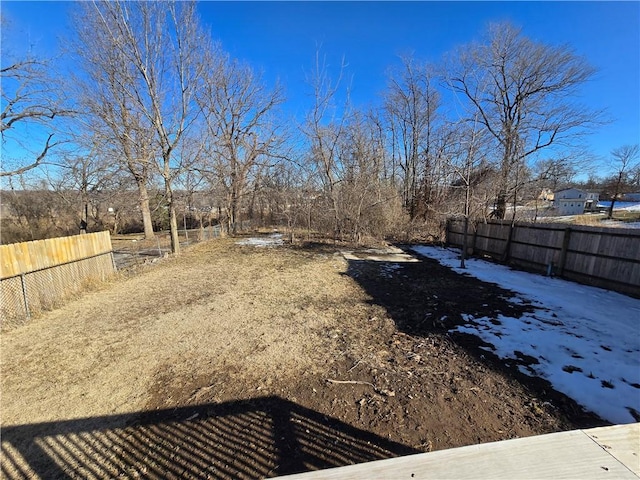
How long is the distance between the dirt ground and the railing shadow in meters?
0.01

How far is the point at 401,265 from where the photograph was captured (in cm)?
929

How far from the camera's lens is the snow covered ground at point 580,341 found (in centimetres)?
281

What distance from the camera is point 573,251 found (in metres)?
6.91

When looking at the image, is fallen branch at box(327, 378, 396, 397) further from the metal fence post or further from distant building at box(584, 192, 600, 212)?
distant building at box(584, 192, 600, 212)

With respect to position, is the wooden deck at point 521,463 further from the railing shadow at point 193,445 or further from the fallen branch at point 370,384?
the fallen branch at point 370,384

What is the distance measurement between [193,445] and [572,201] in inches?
2361

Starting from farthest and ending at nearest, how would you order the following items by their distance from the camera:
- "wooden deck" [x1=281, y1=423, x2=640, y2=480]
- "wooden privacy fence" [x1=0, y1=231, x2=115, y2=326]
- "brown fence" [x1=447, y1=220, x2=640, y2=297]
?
1. "brown fence" [x1=447, y1=220, x2=640, y2=297]
2. "wooden privacy fence" [x1=0, y1=231, x2=115, y2=326]
3. "wooden deck" [x1=281, y1=423, x2=640, y2=480]

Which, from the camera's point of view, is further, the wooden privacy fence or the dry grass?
the wooden privacy fence

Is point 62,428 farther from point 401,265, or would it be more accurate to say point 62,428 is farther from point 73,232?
point 73,232

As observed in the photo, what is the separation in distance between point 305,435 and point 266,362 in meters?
1.26

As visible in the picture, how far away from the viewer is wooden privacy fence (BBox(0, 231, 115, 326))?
4.89 metres

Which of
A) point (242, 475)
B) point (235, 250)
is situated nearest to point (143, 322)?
point (242, 475)

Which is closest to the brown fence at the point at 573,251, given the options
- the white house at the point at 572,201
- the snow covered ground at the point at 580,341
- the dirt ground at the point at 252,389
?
the snow covered ground at the point at 580,341

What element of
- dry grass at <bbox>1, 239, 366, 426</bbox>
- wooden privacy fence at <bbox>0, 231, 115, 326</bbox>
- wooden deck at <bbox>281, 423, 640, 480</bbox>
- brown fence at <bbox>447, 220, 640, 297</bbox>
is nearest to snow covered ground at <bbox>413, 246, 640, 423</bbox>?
brown fence at <bbox>447, 220, 640, 297</bbox>
